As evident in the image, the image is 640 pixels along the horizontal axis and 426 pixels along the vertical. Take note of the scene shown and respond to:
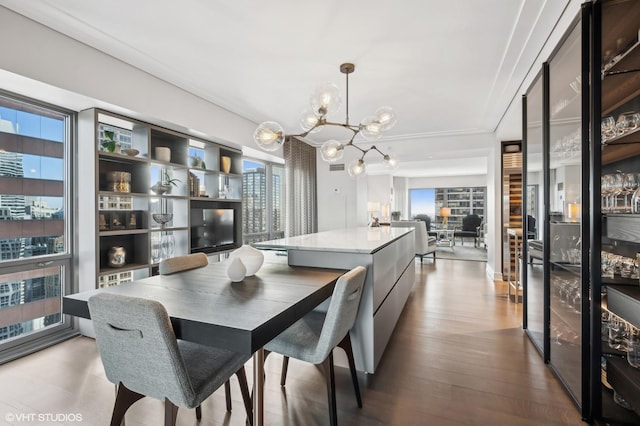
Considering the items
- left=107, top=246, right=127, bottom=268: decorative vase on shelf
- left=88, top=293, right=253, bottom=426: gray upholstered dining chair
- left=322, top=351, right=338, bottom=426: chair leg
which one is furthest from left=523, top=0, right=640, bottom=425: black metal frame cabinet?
left=107, top=246, right=127, bottom=268: decorative vase on shelf

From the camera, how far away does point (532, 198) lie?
2688 millimetres

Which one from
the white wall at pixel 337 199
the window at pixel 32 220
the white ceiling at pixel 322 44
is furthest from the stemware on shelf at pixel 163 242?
the white wall at pixel 337 199

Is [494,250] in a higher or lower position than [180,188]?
lower

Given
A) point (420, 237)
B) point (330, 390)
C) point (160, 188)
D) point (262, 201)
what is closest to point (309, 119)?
point (160, 188)

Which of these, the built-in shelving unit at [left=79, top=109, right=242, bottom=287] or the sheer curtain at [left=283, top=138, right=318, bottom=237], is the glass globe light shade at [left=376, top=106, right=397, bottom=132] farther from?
the sheer curtain at [left=283, top=138, right=318, bottom=237]

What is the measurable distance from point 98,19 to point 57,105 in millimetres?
1011

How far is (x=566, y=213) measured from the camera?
2010 millimetres

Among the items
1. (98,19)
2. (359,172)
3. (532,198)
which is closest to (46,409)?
(98,19)

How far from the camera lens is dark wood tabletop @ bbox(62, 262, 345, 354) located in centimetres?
108

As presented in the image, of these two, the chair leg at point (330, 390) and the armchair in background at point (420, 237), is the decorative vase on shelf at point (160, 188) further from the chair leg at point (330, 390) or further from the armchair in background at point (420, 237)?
the armchair in background at point (420, 237)

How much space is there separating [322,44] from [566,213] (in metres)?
2.20

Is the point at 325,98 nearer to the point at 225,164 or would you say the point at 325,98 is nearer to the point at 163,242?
the point at 225,164

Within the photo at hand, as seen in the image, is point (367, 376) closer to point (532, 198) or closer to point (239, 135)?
point (532, 198)

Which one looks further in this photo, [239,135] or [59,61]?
[239,135]
